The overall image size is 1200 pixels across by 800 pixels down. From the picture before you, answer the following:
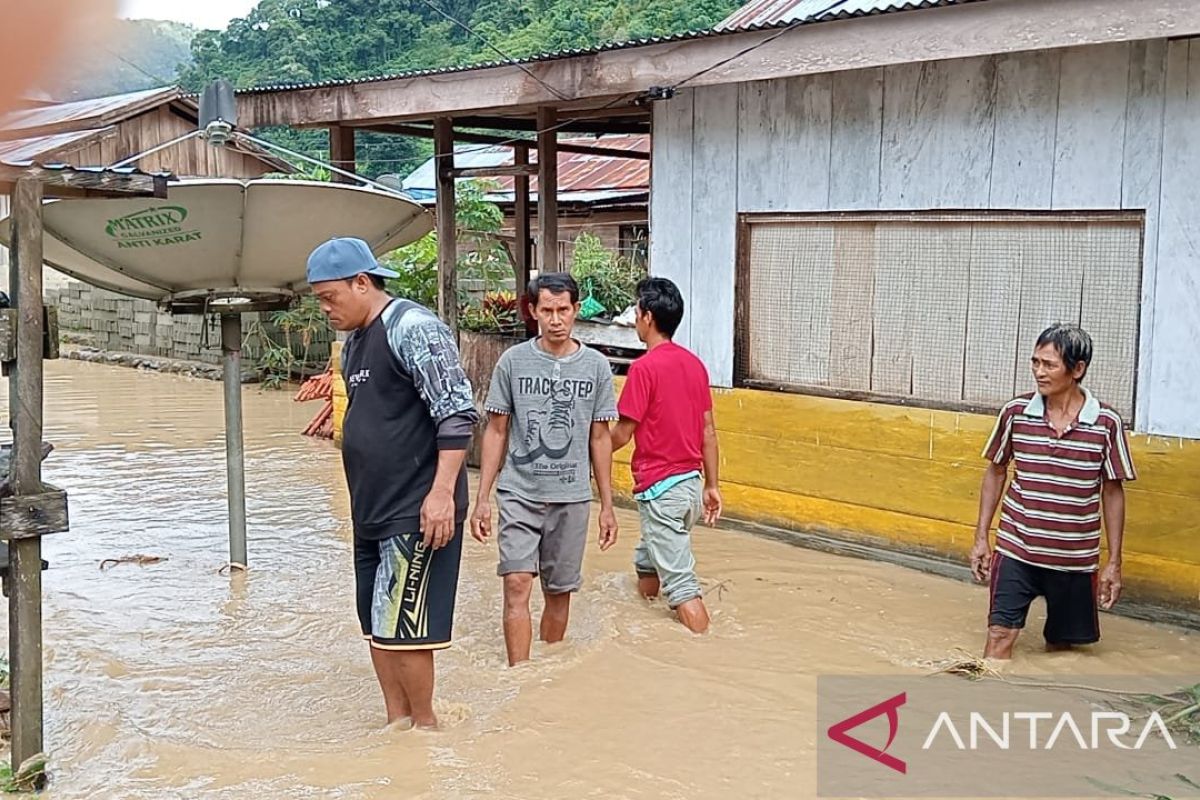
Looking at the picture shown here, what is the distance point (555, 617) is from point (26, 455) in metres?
2.39

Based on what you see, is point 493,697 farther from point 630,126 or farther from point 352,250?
point 630,126

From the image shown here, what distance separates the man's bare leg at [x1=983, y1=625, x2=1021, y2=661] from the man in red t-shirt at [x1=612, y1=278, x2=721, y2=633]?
4.36 feet

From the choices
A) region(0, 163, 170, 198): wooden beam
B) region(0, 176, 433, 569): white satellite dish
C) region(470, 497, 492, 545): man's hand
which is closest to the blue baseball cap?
region(0, 163, 170, 198): wooden beam

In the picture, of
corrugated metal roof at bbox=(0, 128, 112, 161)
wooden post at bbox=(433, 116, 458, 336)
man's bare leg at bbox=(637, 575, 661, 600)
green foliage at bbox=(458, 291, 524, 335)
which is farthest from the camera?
green foliage at bbox=(458, 291, 524, 335)

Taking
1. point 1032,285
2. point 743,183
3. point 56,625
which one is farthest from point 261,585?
point 1032,285

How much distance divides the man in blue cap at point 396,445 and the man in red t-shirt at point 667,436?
1.48 m

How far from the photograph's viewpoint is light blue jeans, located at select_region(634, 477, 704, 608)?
5555mm

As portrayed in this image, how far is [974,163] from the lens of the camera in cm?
657

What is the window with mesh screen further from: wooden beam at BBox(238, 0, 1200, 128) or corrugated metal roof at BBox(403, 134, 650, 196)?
corrugated metal roof at BBox(403, 134, 650, 196)

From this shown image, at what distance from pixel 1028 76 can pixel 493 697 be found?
4303mm

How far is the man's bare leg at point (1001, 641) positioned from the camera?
5191 millimetres

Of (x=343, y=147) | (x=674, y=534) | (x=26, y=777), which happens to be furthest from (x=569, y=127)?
(x=26, y=777)

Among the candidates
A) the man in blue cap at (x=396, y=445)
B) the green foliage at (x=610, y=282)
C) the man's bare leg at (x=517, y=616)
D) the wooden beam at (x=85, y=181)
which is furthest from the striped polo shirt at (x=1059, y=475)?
the green foliage at (x=610, y=282)

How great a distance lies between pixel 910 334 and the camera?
7.04 meters
